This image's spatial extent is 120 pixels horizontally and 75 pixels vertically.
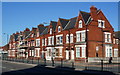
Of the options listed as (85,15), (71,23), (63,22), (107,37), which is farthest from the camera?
(63,22)

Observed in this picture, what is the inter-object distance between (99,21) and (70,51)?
33.2ft

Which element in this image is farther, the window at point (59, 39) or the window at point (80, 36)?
the window at point (59, 39)

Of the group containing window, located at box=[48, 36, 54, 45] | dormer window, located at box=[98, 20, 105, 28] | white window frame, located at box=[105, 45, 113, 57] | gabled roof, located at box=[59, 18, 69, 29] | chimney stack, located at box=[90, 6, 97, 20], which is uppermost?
chimney stack, located at box=[90, 6, 97, 20]

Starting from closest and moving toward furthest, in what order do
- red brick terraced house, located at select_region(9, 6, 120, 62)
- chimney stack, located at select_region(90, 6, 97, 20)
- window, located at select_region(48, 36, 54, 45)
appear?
red brick terraced house, located at select_region(9, 6, 120, 62) < chimney stack, located at select_region(90, 6, 97, 20) < window, located at select_region(48, 36, 54, 45)

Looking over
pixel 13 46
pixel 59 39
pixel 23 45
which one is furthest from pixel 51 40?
pixel 13 46

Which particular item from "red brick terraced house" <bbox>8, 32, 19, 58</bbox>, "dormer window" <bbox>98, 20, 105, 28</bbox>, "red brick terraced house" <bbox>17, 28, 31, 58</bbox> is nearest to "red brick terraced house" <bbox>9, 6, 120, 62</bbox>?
"dormer window" <bbox>98, 20, 105, 28</bbox>

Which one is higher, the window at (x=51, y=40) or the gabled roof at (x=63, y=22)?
the gabled roof at (x=63, y=22)

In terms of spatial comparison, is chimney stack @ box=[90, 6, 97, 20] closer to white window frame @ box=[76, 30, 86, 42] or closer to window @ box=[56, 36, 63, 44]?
white window frame @ box=[76, 30, 86, 42]

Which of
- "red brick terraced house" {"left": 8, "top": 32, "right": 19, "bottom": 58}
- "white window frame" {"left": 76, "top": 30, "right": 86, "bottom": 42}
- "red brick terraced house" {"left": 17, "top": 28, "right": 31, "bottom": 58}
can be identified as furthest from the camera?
"red brick terraced house" {"left": 8, "top": 32, "right": 19, "bottom": 58}

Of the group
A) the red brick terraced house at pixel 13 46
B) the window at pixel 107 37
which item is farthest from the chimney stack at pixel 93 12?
the red brick terraced house at pixel 13 46

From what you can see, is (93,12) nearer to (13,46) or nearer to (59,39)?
(59,39)

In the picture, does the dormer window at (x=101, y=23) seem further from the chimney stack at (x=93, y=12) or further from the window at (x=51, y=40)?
the window at (x=51, y=40)

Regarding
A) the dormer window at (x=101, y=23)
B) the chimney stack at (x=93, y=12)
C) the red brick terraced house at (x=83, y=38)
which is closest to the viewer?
the red brick terraced house at (x=83, y=38)

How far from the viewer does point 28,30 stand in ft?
250
